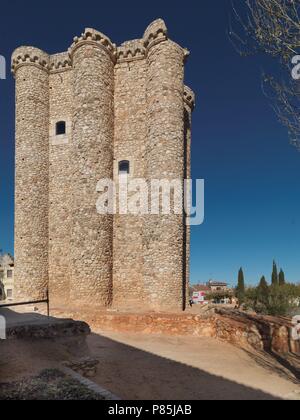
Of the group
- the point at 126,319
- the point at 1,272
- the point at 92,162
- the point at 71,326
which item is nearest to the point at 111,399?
the point at 71,326

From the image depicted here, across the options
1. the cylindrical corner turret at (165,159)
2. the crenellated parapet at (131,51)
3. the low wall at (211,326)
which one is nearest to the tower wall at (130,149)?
the crenellated parapet at (131,51)

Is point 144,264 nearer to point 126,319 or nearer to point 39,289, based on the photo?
point 126,319

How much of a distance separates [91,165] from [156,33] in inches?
262

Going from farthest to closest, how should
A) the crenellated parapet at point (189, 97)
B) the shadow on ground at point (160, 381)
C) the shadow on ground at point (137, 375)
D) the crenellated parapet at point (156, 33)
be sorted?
the crenellated parapet at point (189, 97) < the crenellated parapet at point (156, 33) < the shadow on ground at point (160, 381) < the shadow on ground at point (137, 375)

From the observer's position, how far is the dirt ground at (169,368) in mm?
5809

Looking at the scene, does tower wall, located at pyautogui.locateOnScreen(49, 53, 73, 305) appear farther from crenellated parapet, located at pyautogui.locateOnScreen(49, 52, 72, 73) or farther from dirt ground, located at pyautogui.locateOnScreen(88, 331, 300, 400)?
dirt ground, located at pyautogui.locateOnScreen(88, 331, 300, 400)

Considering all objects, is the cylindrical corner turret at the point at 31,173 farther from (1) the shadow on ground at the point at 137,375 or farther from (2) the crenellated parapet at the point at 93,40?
(1) the shadow on ground at the point at 137,375

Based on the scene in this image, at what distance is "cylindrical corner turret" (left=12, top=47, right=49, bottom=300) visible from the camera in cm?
1580

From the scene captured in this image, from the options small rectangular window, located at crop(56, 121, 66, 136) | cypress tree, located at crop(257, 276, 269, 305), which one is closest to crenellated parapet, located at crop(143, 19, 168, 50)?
small rectangular window, located at crop(56, 121, 66, 136)

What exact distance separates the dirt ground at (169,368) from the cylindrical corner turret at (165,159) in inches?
151

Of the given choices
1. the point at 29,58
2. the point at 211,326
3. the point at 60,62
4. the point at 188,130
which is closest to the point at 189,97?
the point at 188,130

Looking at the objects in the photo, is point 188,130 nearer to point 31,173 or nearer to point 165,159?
point 165,159

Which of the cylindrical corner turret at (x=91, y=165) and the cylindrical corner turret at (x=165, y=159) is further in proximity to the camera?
the cylindrical corner turret at (x=91, y=165)
